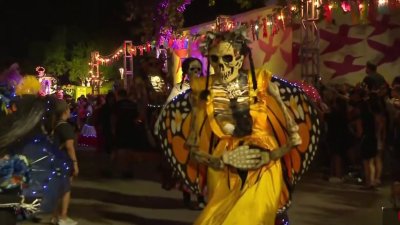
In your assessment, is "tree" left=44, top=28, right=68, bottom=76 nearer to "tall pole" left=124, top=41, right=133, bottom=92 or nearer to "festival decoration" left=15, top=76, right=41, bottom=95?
"tall pole" left=124, top=41, right=133, bottom=92

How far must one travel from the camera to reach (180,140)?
18.4 ft

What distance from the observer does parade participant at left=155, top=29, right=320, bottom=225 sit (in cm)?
506

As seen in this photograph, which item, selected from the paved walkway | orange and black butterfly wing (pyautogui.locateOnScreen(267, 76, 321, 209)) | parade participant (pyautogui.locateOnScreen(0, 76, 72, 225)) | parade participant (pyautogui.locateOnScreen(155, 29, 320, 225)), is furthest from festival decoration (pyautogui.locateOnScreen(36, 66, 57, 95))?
orange and black butterfly wing (pyautogui.locateOnScreen(267, 76, 321, 209))

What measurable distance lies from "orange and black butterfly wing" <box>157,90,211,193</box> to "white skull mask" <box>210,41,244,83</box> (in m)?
0.47

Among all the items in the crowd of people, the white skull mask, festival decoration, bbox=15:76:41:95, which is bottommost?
the crowd of people

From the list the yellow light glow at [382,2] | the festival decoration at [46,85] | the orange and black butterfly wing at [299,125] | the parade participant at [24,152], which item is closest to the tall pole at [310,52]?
the yellow light glow at [382,2]

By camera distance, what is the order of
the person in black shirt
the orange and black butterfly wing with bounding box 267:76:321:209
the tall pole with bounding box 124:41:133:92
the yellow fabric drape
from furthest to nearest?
the tall pole with bounding box 124:41:133:92 → the person in black shirt → the orange and black butterfly wing with bounding box 267:76:321:209 → the yellow fabric drape

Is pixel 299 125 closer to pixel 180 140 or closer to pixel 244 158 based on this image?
pixel 244 158

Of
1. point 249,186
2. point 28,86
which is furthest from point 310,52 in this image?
point 249,186

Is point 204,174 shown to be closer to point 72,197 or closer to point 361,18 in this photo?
point 72,197

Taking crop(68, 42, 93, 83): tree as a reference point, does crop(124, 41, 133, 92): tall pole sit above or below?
below

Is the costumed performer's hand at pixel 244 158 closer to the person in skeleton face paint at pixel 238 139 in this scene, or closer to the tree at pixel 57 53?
the person in skeleton face paint at pixel 238 139

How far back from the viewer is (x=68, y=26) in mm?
56844

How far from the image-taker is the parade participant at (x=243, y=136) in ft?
16.6
